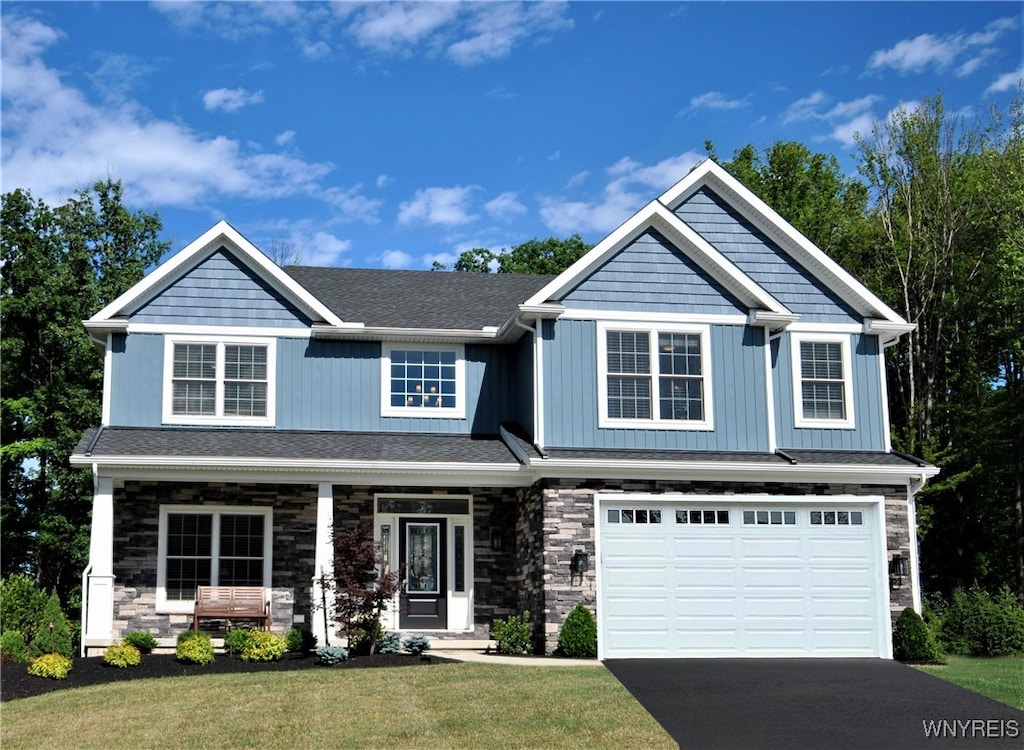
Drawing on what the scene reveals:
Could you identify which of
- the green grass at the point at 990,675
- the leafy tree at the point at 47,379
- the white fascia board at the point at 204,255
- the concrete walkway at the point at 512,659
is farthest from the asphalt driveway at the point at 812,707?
the leafy tree at the point at 47,379

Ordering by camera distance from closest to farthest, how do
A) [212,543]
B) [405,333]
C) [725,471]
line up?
1. [725,471]
2. [212,543]
3. [405,333]

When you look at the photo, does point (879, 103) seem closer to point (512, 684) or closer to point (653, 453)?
point (653, 453)

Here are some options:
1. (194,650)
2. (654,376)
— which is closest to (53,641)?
(194,650)

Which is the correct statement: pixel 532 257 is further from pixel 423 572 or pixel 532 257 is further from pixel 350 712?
pixel 350 712

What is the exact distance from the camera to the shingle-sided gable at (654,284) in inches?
782

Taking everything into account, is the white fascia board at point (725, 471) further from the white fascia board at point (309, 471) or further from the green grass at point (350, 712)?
the green grass at point (350, 712)

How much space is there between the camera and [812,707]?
13969mm

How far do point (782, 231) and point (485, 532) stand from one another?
791 centimetres

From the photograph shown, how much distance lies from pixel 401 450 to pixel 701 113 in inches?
680

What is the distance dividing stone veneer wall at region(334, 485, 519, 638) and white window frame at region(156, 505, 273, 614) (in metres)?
1.23

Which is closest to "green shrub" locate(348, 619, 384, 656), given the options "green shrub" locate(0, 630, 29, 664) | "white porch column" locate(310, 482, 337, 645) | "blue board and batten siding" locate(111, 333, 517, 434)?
"white porch column" locate(310, 482, 337, 645)

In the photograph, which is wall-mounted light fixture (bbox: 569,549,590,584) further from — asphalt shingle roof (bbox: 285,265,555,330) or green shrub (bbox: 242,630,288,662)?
asphalt shingle roof (bbox: 285,265,555,330)

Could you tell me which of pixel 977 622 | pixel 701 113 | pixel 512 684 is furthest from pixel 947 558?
pixel 512 684

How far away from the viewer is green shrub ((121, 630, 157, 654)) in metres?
18.5
